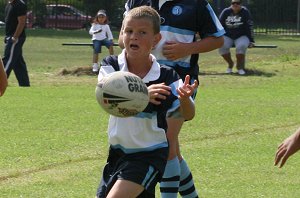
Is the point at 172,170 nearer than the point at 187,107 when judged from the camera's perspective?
No

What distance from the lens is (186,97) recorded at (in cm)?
589

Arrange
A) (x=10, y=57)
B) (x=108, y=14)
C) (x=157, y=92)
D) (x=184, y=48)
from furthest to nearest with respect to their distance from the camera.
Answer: (x=108, y=14) → (x=10, y=57) → (x=184, y=48) → (x=157, y=92)

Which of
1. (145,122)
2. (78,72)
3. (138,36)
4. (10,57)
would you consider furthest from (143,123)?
(78,72)

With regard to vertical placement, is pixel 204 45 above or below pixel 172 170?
above

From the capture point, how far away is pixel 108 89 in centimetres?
573

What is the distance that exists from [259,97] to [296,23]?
107 feet

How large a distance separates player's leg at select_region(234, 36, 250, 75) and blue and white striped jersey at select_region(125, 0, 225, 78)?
49.5ft

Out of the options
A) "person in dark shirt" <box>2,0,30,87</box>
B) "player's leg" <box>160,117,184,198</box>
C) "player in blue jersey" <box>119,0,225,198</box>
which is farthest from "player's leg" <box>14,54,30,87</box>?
"player's leg" <box>160,117,184,198</box>

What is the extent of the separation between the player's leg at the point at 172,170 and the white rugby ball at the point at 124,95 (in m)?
1.04

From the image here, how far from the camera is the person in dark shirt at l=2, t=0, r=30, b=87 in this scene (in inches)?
734

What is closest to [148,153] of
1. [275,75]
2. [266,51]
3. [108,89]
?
[108,89]

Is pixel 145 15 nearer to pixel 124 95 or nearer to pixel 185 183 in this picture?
pixel 124 95

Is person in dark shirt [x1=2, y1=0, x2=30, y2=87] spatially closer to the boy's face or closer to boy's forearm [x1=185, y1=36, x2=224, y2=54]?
boy's forearm [x1=185, y1=36, x2=224, y2=54]

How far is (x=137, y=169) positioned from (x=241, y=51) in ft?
56.0
